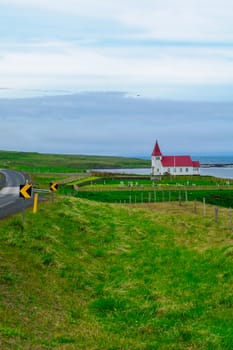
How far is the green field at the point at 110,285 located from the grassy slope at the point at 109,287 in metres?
0.03

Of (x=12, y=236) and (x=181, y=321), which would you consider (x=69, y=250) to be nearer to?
Answer: (x=12, y=236)

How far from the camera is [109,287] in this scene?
17.8m

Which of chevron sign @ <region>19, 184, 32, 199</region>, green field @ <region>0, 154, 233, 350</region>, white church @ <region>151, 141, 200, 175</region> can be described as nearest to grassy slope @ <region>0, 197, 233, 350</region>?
green field @ <region>0, 154, 233, 350</region>

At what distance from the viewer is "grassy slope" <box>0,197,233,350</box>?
12578 millimetres

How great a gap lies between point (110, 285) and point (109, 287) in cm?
38

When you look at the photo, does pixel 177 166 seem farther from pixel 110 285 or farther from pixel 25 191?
pixel 110 285

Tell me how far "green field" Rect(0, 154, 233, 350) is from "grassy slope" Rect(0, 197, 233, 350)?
0.11 ft

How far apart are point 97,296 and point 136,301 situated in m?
1.51

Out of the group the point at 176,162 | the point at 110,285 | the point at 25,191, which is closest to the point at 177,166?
the point at 176,162

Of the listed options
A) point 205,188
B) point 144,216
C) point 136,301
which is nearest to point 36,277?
point 136,301

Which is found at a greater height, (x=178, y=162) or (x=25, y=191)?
(x=178, y=162)

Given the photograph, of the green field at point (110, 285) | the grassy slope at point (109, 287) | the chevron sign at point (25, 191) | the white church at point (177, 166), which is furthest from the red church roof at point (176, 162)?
the chevron sign at point (25, 191)

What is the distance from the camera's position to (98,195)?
7200 cm

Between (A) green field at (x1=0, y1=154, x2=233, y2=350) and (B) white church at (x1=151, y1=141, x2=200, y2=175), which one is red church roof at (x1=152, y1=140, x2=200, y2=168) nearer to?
(B) white church at (x1=151, y1=141, x2=200, y2=175)
